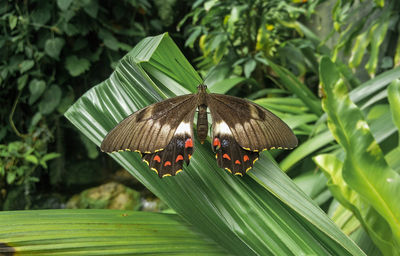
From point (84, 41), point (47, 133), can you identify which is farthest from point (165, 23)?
point (47, 133)

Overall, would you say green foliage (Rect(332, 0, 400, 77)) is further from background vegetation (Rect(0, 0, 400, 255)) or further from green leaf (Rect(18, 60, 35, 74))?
green leaf (Rect(18, 60, 35, 74))

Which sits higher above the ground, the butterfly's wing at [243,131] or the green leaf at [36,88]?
the butterfly's wing at [243,131]

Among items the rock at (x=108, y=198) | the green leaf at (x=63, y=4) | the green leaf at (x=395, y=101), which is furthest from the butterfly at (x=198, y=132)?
the rock at (x=108, y=198)

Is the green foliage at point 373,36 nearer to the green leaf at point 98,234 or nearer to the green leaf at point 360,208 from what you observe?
the green leaf at point 360,208

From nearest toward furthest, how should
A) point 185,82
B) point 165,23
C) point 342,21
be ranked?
point 185,82
point 342,21
point 165,23

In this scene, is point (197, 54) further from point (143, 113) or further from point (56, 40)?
point (143, 113)

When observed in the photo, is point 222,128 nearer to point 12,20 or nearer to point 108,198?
point 108,198

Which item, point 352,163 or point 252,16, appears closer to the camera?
point 352,163
